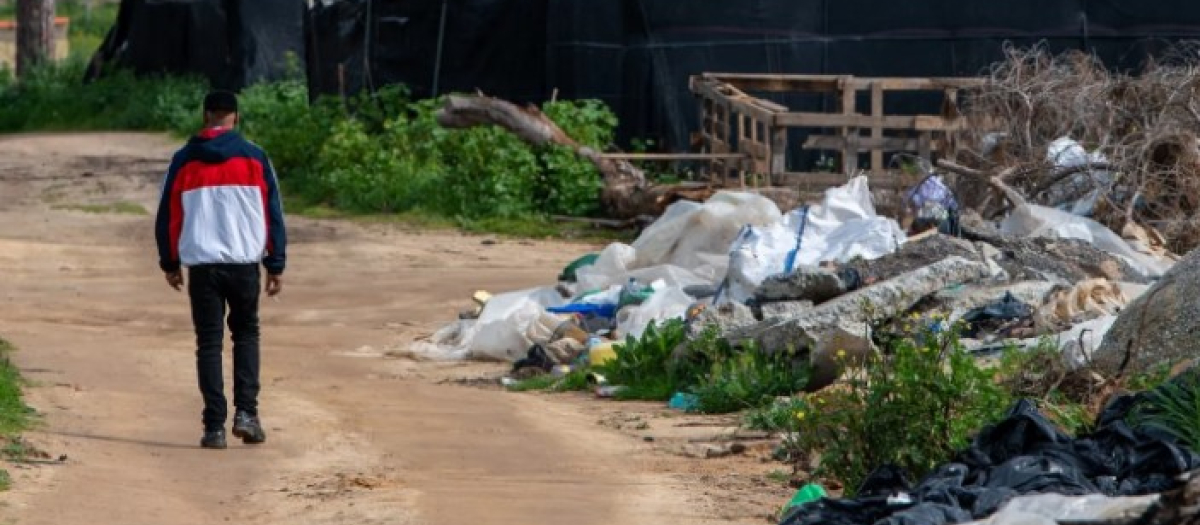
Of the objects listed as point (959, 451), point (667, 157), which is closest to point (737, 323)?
point (959, 451)

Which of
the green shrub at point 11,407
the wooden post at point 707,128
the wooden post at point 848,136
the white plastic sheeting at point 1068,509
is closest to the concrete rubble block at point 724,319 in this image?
the green shrub at point 11,407

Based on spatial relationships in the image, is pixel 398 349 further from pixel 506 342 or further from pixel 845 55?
pixel 845 55

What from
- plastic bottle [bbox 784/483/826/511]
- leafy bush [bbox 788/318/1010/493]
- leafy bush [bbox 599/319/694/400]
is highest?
leafy bush [bbox 788/318/1010/493]

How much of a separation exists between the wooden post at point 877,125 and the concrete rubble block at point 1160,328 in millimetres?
9648

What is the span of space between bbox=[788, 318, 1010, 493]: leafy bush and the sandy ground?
378mm

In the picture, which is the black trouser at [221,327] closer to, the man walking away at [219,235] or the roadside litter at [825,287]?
the man walking away at [219,235]

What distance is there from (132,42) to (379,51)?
11.0 meters

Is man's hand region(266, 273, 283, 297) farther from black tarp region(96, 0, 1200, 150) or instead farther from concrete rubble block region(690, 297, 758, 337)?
black tarp region(96, 0, 1200, 150)

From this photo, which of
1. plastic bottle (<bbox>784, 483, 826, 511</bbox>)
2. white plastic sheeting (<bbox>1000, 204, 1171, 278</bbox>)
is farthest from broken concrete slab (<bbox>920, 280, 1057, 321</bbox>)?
plastic bottle (<bbox>784, 483, 826, 511</bbox>)

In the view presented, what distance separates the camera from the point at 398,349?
14.7 m

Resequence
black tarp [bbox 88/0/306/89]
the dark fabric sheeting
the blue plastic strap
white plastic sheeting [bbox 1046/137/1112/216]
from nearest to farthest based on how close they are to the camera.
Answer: the blue plastic strap
white plastic sheeting [bbox 1046/137/1112/216]
the dark fabric sheeting
black tarp [bbox 88/0/306/89]

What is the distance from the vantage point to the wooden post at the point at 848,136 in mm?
20391

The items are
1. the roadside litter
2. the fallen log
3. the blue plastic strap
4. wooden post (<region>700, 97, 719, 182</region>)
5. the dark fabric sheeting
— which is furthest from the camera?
the dark fabric sheeting

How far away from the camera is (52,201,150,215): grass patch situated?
23.3 meters
